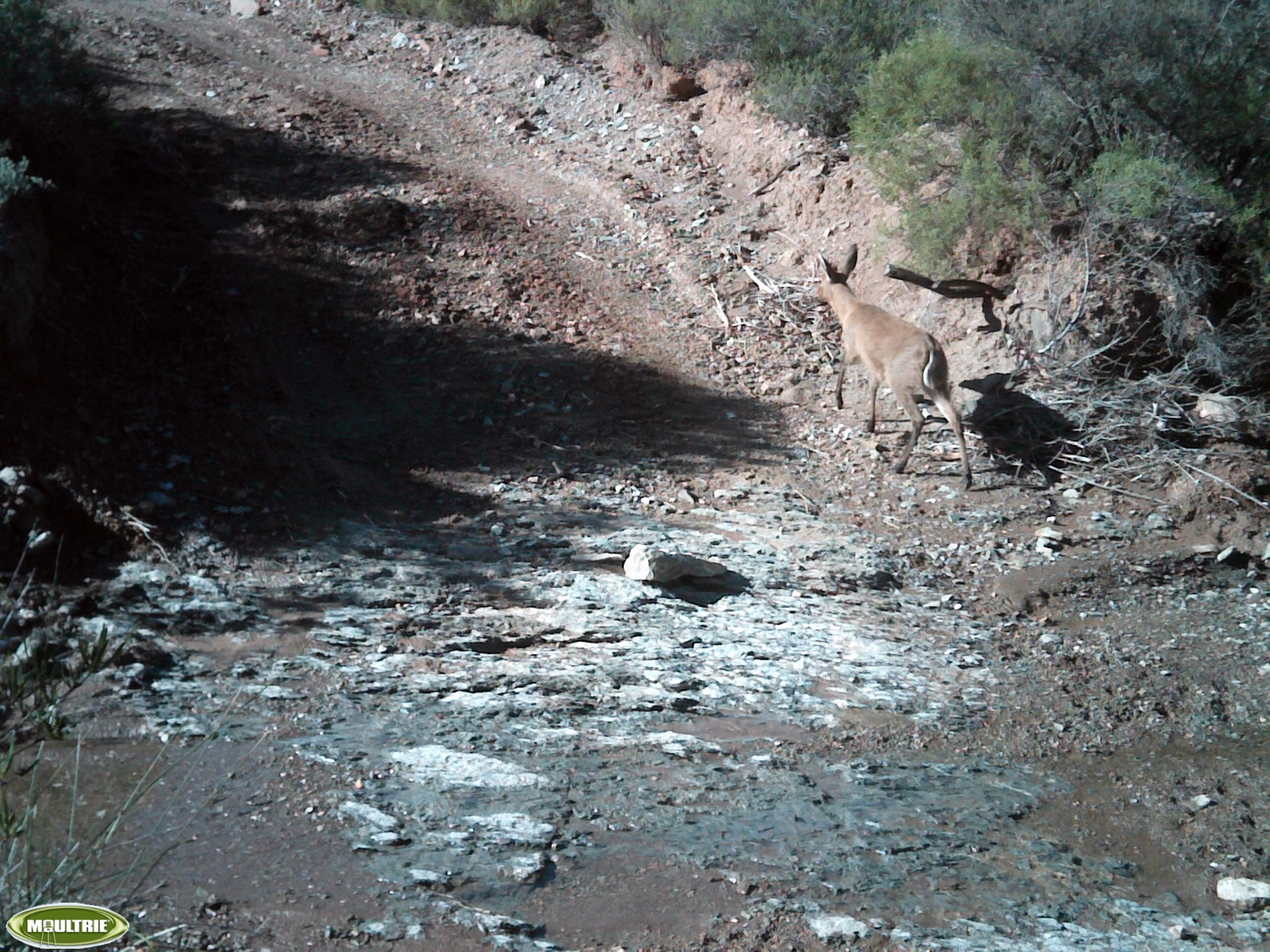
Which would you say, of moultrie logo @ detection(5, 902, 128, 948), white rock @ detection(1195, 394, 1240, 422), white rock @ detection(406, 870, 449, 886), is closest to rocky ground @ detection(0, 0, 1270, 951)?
white rock @ detection(406, 870, 449, 886)

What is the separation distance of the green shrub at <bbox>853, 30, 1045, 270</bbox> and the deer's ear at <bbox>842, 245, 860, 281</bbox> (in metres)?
0.57

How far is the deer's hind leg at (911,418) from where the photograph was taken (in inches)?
362

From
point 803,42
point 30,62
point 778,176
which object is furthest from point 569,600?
point 803,42

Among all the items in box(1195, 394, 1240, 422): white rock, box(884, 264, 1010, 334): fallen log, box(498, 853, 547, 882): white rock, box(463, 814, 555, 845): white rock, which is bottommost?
box(463, 814, 555, 845): white rock

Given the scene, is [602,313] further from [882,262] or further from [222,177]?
[222,177]

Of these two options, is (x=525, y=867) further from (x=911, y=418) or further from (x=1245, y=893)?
(x=911, y=418)

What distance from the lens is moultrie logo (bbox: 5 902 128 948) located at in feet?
9.12

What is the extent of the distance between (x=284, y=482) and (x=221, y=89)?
8.20 m

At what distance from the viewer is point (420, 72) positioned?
606 inches

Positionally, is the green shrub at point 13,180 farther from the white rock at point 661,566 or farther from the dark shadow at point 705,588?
the dark shadow at point 705,588

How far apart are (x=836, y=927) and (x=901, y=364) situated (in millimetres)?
5739

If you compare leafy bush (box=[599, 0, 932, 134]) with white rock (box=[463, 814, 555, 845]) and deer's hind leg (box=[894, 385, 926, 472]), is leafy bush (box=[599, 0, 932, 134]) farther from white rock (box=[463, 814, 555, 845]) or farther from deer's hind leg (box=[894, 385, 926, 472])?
white rock (box=[463, 814, 555, 845])

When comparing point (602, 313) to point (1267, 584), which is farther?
point (602, 313)

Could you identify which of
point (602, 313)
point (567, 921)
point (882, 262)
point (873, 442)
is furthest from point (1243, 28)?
point (567, 921)
